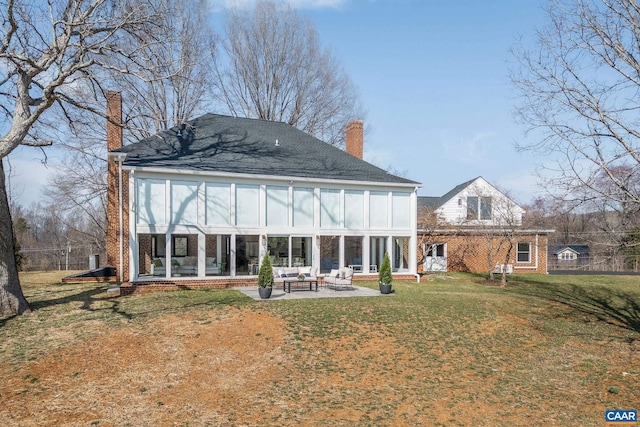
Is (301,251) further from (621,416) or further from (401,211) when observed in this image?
(621,416)

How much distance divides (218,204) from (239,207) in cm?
85

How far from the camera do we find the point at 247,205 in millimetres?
16125

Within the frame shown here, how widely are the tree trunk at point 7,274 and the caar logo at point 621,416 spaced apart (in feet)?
43.8

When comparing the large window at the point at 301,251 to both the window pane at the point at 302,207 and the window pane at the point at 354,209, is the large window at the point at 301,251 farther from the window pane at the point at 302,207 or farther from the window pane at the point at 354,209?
the window pane at the point at 354,209

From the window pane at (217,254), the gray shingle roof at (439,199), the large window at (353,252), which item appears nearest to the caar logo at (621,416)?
the large window at (353,252)

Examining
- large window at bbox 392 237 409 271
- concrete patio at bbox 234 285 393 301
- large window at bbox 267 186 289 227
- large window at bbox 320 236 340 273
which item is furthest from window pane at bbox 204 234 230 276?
large window at bbox 392 237 409 271

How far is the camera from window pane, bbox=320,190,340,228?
17.4m

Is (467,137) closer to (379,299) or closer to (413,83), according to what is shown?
(413,83)

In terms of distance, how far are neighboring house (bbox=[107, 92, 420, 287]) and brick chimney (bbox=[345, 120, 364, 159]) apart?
7.58ft

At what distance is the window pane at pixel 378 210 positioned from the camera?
59.8ft

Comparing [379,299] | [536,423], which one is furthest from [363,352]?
[379,299]

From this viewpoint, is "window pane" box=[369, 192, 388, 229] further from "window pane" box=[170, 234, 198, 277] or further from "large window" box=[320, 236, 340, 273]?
"window pane" box=[170, 234, 198, 277]

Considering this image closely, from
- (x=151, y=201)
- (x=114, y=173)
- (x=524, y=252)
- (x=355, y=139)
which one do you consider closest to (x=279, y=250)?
(x=151, y=201)

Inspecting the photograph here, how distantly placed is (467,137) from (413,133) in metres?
4.23
